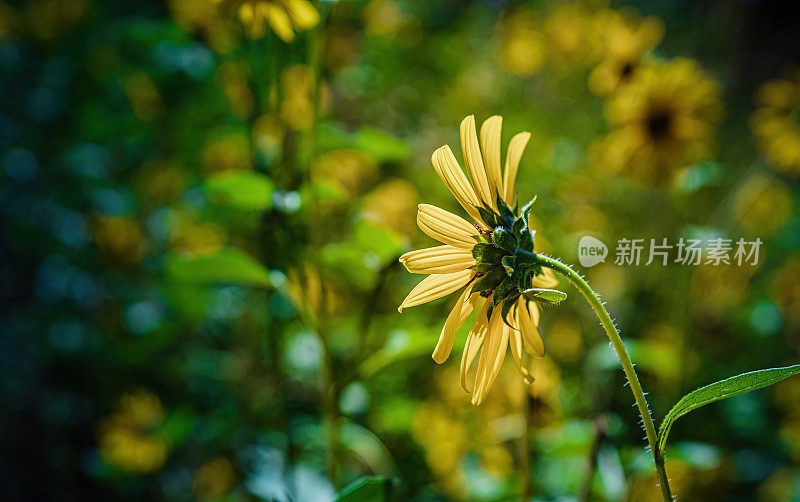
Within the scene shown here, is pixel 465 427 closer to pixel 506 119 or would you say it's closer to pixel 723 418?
pixel 723 418

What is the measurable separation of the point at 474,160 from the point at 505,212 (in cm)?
5

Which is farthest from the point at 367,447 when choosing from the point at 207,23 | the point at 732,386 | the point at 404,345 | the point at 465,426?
the point at 207,23

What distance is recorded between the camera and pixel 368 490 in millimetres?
454

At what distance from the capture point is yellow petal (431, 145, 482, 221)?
419mm

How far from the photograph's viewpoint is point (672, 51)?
244 centimetres

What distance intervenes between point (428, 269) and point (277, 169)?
0.42 m

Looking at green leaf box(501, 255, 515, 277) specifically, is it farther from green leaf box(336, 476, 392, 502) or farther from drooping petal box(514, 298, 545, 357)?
green leaf box(336, 476, 392, 502)

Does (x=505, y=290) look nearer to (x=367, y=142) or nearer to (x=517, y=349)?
(x=517, y=349)

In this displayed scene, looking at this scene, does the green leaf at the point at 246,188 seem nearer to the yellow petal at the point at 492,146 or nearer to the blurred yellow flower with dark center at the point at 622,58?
the yellow petal at the point at 492,146

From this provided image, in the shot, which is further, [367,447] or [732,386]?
[367,447]

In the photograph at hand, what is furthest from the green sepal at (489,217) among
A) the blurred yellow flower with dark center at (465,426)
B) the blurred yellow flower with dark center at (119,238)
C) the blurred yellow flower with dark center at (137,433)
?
the blurred yellow flower with dark center at (119,238)

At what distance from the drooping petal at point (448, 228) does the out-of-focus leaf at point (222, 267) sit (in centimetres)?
28

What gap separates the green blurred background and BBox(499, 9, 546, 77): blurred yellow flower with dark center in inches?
7.2

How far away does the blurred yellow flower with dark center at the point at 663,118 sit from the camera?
1.32 m
